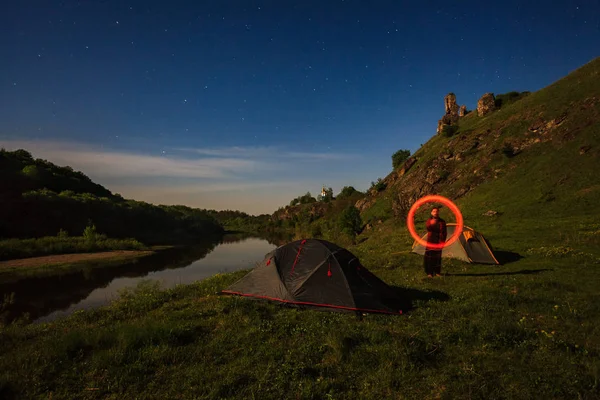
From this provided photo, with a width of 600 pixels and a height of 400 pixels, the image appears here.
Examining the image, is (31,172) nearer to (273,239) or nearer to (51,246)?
(51,246)

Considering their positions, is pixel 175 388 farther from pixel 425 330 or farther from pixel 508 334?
pixel 508 334

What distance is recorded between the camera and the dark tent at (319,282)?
10.0 meters

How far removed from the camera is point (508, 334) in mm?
7555

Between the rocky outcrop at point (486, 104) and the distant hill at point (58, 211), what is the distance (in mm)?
94491

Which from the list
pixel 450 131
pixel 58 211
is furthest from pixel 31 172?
pixel 450 131

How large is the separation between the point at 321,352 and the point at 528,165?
163 ft

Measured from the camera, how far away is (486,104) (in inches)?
3164

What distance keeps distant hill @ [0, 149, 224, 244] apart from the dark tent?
57.3 meters

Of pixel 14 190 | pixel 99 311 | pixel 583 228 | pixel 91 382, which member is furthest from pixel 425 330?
pixel 14 190

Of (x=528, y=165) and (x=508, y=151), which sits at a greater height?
(x=508, y=151)

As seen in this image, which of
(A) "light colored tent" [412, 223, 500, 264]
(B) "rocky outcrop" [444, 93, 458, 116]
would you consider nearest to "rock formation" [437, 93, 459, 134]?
(B) "rocky outcrop" [444, 93, 458, 116]

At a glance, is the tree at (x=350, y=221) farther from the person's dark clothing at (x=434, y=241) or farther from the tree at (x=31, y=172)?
the tree at (x=31, y=172)

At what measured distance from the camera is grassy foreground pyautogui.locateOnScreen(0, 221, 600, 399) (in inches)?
219

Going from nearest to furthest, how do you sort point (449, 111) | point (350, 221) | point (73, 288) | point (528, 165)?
point (73, 288) → point (528, 165) → point (350, 221) → point (449, 111)
